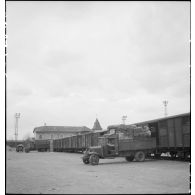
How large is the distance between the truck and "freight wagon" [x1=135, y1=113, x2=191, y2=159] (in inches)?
29.7

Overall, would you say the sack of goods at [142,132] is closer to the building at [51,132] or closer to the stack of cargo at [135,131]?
the stack of cargo at [135,131]

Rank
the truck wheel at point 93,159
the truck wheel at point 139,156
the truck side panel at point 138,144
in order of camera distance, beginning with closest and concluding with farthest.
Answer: the truck wheel at point 93,159
the truck side panel at point 138,144
the truck wheel at point 139,156

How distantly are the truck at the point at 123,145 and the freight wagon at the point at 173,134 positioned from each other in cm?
75

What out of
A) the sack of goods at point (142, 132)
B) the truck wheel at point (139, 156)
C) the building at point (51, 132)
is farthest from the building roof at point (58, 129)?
the truck wheel at point (139, 156)

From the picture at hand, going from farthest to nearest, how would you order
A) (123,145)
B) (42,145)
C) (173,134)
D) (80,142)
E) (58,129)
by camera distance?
(58,129) < (42,145) < (80,142) < (173,134) < (123,145)

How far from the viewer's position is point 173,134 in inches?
782

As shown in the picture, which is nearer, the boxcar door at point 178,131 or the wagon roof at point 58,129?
the boxcar door at point 178,131

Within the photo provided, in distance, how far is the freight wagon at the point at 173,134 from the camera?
60.6 feet

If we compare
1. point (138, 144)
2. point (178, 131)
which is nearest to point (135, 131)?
point (138, 144)

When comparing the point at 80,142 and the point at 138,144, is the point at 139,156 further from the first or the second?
the point at 80,142

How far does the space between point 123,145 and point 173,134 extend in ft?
11.8
